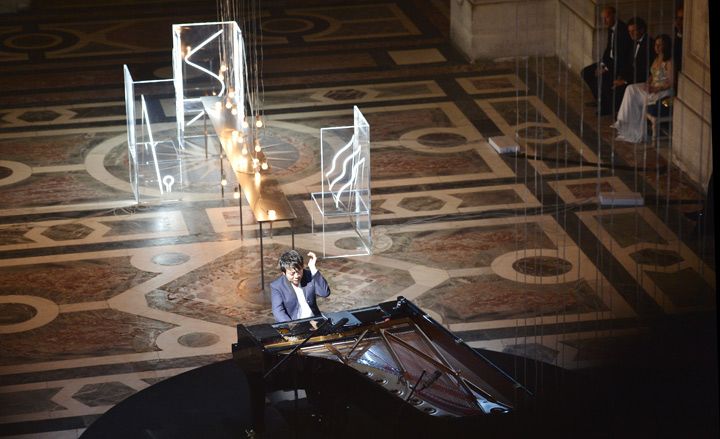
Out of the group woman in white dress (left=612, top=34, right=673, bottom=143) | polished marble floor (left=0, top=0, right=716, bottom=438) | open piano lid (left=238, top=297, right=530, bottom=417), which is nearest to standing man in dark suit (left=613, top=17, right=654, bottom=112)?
woman in white dress (left=612, top=34, right=673, bottom=143)

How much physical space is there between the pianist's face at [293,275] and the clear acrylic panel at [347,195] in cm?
210

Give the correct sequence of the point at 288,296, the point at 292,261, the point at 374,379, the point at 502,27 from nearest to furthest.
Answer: the point at 374,379, the point at 292,261, the point at 288,296, the point at 502,27

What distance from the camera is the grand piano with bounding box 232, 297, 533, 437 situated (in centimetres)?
624

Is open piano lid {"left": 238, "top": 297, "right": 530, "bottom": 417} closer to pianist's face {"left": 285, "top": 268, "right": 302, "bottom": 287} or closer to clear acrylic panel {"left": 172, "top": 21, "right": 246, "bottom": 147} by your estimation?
pianist's face {"left": 285, "top": 268, "right": 302, "bottom": 287}

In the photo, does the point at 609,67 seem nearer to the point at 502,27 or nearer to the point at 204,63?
the point at 502,27

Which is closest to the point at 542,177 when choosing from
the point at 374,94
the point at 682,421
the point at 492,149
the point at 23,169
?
the point at 492,149

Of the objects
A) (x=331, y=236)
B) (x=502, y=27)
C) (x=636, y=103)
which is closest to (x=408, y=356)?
(x=331, y=236)

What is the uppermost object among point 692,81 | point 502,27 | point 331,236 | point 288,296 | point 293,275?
point 502,27

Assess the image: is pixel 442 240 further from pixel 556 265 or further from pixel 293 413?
pixel 293 413

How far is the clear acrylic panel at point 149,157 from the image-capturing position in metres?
11.3

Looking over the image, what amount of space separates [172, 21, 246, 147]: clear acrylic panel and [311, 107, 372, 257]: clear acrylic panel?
1.48 m

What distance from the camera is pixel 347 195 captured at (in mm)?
10430

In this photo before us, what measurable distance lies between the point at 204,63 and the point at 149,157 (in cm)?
96

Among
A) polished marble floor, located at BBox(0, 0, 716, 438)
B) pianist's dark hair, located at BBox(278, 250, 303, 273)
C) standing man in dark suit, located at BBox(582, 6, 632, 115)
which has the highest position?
standing man in dark suit, located at BBox(582, 6, 632, 115)
